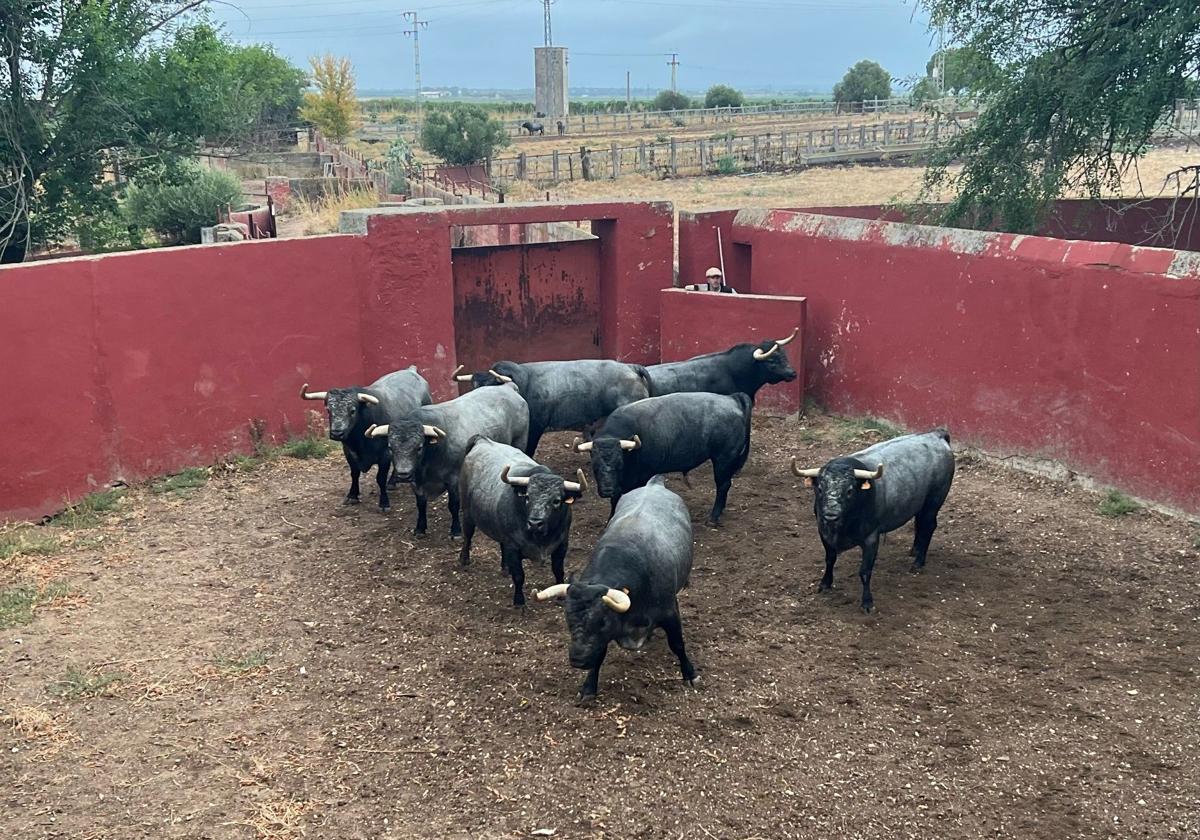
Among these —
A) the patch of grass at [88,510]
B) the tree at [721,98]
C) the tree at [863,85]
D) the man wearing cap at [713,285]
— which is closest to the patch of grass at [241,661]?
the patch of grass at [88,510]

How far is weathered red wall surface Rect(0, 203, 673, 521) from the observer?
33.0 ft

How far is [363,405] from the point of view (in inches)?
406

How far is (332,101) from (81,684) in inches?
1948

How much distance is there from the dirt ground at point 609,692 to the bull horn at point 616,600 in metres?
0.78

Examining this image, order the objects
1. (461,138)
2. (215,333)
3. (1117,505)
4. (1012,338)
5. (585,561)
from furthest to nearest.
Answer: (461,138) < (215,333) < (1012,338) < (1117,505) < (585,561)

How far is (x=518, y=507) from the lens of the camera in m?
8.17

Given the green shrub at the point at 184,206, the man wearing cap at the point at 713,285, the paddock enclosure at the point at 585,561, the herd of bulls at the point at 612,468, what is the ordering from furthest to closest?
the green shrub at the point at 184,206, the man wearing cap at the point at 713,285, the herd of bulls at the point at 612,468, the paddock enclosure at the point at 585,561

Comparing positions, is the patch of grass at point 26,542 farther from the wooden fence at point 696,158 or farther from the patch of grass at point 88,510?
the wooden fence at point 696,158

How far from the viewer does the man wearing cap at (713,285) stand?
1371cm

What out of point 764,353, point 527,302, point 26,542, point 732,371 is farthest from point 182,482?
point 764,353

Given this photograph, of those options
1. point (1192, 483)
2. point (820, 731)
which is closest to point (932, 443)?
point (1192, 483)

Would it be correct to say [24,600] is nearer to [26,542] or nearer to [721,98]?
[26,542]

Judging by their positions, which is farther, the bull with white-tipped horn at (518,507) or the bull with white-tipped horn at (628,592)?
the bull with white-tipped horn at (518,507)

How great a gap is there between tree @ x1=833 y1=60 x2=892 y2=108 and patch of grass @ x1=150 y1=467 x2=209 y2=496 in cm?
6981
